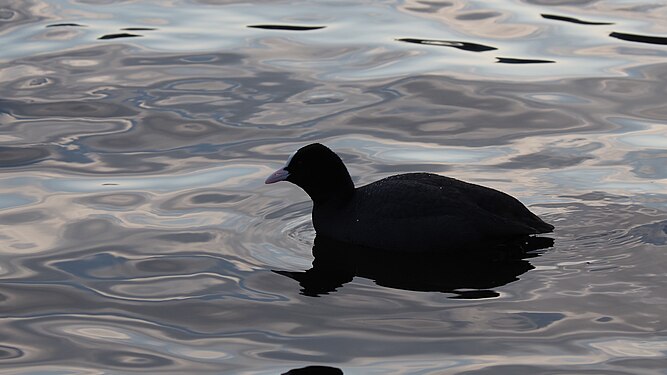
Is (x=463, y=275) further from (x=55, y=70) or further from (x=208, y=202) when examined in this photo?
(x=55, y=70)

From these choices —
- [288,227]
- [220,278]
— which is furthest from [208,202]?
[220,278]

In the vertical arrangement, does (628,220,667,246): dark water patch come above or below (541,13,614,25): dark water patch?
below

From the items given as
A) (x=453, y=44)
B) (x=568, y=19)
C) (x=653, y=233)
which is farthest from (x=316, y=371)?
(x=568, y=19)

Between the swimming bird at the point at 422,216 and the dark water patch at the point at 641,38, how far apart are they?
6735 millimetres

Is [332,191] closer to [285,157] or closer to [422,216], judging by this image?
[422,216]

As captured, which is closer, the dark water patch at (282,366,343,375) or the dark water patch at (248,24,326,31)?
the dark water patch at (282,366,343,375)

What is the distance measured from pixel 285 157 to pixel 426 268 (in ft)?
10.1

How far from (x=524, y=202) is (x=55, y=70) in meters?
6.47

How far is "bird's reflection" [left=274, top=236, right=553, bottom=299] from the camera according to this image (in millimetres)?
8977

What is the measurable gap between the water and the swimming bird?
1.14 feet

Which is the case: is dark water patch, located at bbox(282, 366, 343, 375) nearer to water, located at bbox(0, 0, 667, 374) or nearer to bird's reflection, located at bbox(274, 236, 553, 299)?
water, located at bbox(0, 0, 667, 374)

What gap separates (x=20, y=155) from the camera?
1220cm

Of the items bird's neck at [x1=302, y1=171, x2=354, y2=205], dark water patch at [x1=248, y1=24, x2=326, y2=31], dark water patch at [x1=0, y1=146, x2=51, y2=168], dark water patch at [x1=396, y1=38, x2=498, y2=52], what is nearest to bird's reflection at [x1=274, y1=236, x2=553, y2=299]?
bird's neck at [x1=302, y1=171, x2=354, y2=205]

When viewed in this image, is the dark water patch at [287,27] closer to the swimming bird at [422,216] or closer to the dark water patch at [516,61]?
the dark water patch at [516,61]
